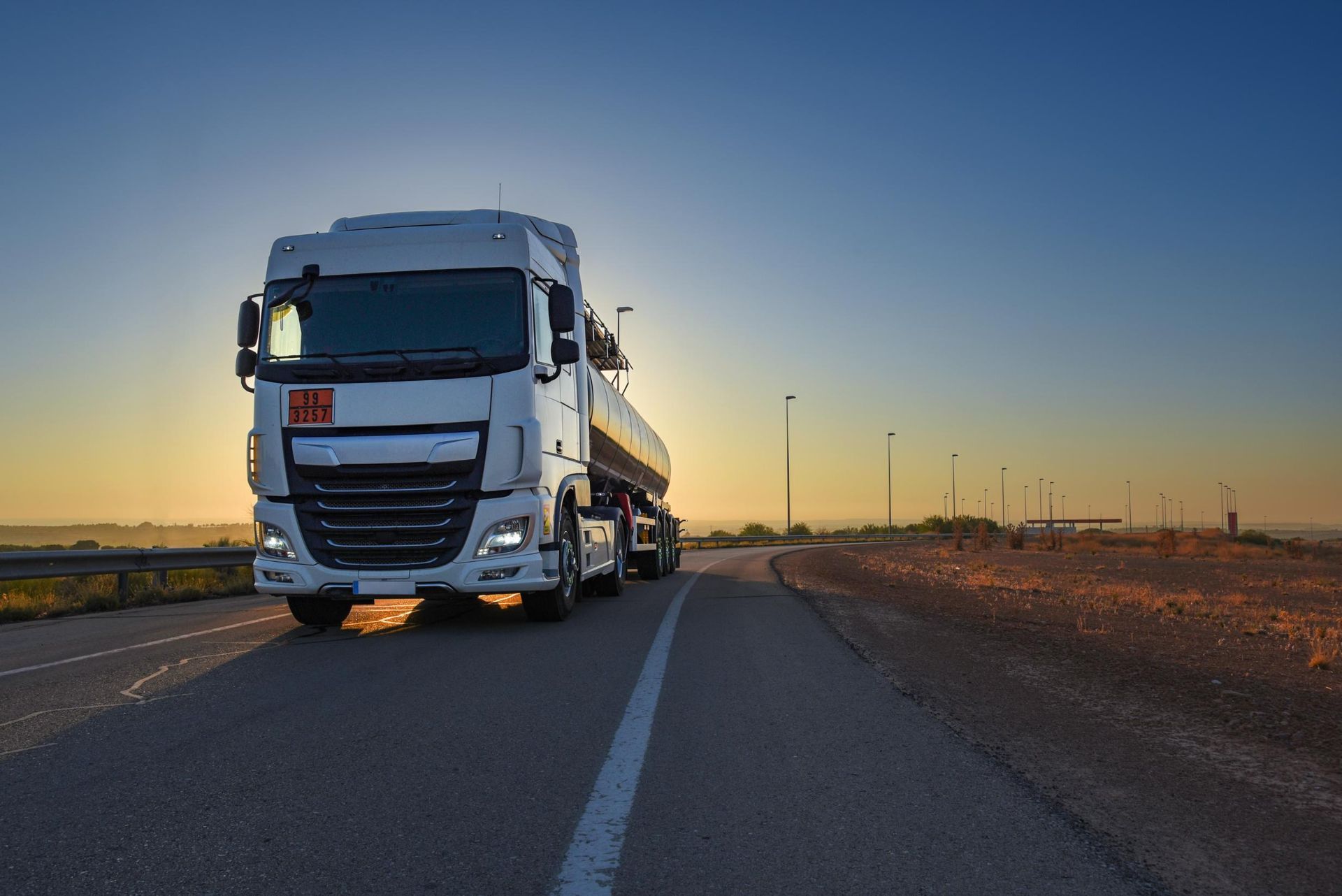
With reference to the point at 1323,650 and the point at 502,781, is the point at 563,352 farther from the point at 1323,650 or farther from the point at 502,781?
the point at 1323,650

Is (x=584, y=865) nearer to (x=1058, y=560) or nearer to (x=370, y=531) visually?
(x=370, y=531)

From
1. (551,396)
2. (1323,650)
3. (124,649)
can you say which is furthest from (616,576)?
(1323,650)

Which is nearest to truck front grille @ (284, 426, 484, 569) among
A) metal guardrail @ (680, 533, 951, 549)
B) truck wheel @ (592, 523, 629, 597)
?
truck wheel @ (592, 523, 629, 597)

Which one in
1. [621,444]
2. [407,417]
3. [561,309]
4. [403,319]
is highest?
[561,309]

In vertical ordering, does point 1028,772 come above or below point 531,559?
below

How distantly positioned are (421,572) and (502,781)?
5.14 m

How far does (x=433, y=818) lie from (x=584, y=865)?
0.79 meters

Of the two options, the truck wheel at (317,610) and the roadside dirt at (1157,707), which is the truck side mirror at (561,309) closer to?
the truck wheel at (317,610)

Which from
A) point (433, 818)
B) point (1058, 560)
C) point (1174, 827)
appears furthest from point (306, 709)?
point (1058, 560)

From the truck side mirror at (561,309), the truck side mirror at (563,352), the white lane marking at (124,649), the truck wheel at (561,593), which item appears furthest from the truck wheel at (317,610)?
the truck side mirror at (561,309)

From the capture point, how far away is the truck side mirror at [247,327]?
378 inches

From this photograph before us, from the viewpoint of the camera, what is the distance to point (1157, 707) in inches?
243

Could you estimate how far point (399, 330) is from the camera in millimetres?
9484

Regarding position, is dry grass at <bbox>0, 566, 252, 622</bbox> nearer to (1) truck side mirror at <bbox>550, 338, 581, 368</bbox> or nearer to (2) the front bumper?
(2) the front bumper
